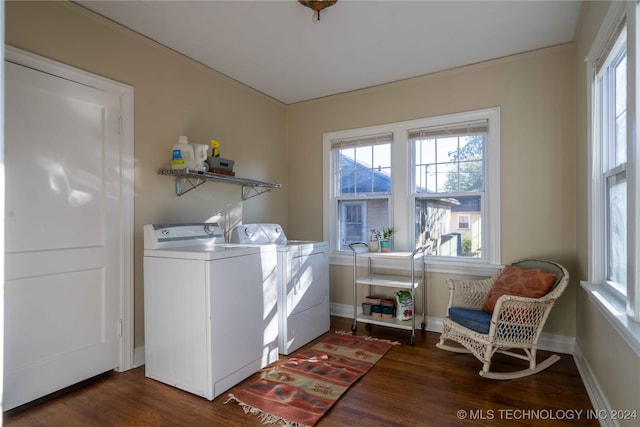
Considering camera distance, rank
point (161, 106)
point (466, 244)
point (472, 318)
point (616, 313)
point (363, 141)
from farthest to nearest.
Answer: point (363, 141) → point (466, 244) → point (161, 106) → point (472, 318) → point (616, 313)

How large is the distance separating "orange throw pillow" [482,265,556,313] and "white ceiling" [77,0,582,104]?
186 centimetres

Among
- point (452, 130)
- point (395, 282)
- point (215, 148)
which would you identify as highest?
point (452, 130)

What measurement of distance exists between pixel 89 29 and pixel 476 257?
11.9 ft

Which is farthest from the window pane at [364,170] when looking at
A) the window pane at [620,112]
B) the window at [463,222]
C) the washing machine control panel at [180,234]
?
the window pane at [620,112]

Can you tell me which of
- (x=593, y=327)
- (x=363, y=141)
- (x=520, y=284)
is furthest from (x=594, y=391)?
(x=363, y=141)

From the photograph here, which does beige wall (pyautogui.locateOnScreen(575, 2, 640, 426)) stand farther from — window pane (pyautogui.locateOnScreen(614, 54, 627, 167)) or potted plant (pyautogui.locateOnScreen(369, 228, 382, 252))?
potted plant (pyautogui.locateOnScreen(369, 228, 382, 252))

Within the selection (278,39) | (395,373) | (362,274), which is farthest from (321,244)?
(278,39)

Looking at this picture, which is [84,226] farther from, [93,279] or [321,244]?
[321,244]

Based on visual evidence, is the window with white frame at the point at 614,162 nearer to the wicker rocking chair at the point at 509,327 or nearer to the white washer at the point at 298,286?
the wicker rocking chair at the point at 509,327

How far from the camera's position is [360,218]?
12.9 ft

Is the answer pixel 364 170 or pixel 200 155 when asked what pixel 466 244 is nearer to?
pixel 364 170

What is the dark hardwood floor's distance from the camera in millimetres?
1931

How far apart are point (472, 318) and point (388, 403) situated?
906 mm

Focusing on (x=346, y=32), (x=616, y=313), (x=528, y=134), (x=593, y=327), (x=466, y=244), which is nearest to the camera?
(x=616, y=313)
